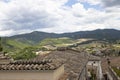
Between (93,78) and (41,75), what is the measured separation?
141 ft

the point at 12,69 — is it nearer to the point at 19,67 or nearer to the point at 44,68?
the point at 19,67

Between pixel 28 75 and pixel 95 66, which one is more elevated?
pixel 28 75

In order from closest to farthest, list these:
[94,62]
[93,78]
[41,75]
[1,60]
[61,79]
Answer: [41,75] → [61,79] → [1,60] → [93,78] → [94,62]

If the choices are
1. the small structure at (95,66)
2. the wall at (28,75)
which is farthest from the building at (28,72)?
the small structure at (95,66)

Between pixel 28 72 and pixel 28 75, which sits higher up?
pixel 28 72

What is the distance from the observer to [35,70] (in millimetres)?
13094

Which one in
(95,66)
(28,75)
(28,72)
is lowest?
(95,66)

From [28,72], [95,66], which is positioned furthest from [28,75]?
[95,66]

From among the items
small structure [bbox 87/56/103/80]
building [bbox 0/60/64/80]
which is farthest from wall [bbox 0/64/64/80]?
small structure [bbox 87/56/103/80]

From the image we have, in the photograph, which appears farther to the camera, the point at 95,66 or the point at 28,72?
the point at 95,66

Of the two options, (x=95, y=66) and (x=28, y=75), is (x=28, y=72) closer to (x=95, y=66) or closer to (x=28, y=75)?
(x=28, y=75)

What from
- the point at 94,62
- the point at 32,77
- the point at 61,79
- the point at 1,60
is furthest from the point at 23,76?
the point at 94,62

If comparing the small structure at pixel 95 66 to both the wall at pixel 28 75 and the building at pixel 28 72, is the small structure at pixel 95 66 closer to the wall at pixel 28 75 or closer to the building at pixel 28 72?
the building at pixel 28 72

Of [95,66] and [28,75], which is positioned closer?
[28,75]
